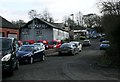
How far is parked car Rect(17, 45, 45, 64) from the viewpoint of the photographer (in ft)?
65.7

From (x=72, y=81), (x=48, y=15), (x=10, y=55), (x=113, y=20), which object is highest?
(x=48, y=15)

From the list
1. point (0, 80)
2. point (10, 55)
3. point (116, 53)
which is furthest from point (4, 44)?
point (116, 53)

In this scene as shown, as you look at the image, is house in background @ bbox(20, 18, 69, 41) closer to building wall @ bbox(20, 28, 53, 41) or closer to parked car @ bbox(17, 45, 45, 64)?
building wall @ bbox(20, 28, 53, 41)

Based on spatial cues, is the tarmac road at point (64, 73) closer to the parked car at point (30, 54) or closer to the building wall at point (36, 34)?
the parked car at point (30, 54)

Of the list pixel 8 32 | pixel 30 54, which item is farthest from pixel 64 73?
pixel 8 32

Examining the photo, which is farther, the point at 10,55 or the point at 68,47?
the point at 68,47

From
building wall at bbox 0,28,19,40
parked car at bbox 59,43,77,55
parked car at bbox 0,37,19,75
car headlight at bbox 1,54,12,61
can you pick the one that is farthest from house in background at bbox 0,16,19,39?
car headlight at bbox 1,54,12,61

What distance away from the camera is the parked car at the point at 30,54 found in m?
20.0

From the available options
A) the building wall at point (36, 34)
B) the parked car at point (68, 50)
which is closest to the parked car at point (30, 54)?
the parked car at point (68, 50)

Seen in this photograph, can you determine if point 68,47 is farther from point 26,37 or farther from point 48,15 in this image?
point 48,15

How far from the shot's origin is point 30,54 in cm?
2058

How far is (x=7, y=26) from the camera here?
4656 centimetres

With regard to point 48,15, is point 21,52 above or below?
below

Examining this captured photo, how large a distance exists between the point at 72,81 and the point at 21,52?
10.2 metres
